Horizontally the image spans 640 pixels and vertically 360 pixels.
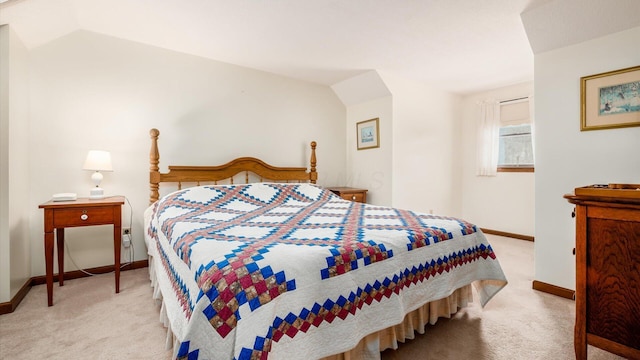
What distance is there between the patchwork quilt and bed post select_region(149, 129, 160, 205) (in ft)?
2.34

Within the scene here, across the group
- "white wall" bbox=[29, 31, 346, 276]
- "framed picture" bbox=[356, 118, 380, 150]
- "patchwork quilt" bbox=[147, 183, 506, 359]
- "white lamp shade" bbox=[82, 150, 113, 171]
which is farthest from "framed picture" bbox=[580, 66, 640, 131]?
"white lamp shade" bbox=[82, 150, 113, 171]

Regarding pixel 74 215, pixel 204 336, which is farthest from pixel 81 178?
pixel 204 336

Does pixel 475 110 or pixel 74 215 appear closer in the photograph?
pixel 74 215

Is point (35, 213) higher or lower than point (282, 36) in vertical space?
lower

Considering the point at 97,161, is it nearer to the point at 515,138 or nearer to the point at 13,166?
the point at 13,166

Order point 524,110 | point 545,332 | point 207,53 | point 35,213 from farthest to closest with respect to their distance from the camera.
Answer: point 524,110, point 207,53, point 35,213, point 545,332

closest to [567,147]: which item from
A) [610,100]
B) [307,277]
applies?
[610,100]

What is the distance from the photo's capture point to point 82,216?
85.0 inches

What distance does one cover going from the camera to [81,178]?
103 inches

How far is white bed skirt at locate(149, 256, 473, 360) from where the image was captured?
52.0 inches

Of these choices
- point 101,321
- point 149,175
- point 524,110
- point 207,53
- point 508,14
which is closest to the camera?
point 101,321

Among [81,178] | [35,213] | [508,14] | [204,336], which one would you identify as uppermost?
[508,14]

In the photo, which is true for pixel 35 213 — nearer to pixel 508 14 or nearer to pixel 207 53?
pixel 207 53

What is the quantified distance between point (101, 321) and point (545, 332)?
2818mm
